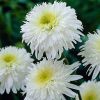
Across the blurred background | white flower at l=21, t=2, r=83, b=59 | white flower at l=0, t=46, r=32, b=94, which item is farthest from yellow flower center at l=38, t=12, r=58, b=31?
the blurred background

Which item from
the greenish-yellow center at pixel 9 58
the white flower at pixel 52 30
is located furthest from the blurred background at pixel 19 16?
the white flower at pixel 52 30

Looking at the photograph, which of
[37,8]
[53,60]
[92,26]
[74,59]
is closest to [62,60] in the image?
[53,60]

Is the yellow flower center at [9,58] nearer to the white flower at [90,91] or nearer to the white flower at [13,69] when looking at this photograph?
the white flower at [13,69]

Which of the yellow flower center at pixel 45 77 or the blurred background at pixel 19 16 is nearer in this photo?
the yellow flower center at pixel 45 77

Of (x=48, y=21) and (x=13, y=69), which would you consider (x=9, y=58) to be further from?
(x=48, y=21)

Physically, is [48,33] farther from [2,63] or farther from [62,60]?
[2,63]

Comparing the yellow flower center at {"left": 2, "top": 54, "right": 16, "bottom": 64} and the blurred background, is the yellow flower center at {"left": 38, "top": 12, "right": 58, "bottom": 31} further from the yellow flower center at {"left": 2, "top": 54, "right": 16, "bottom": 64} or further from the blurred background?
the blurred background

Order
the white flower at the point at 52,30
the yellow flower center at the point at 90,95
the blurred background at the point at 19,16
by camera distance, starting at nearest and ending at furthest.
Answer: the white flower at the point at 52,30
the yellow flower center at the point at 90,95
the blurred background at the point at 19,16

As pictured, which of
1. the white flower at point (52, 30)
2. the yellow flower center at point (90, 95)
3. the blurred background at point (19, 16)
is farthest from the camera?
the blurred background at point (19, 16)

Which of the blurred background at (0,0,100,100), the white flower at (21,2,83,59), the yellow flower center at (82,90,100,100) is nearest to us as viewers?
the white flower at (21,2,83,59)
